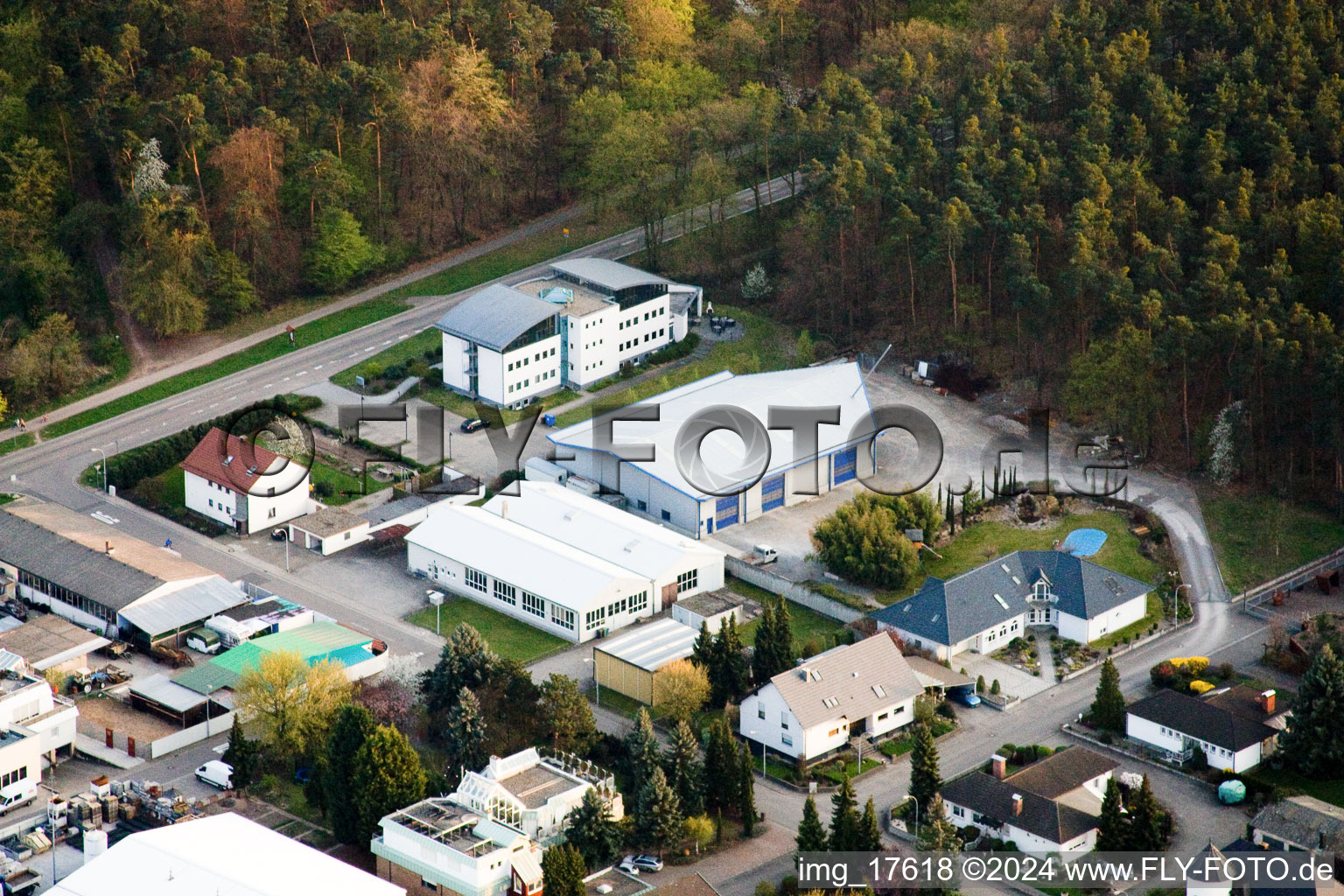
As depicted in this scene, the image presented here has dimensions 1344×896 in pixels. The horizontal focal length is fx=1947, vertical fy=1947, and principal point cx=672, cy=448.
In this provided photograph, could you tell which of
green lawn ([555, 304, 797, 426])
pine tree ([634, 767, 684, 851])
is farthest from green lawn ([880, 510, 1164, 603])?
pine tree ([634, 767, 684, 851])

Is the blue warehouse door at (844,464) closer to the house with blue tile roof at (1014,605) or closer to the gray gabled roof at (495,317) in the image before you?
the house with blue tile roof at (1014,605)

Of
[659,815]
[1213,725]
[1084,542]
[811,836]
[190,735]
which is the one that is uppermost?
[1084,542]

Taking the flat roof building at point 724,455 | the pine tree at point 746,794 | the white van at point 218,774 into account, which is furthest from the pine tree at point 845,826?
the flat roof building at point 724,455

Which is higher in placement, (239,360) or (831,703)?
(239,360)

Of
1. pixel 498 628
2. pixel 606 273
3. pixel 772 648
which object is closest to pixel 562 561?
pixel 498 628

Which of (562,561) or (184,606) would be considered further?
(562,561)

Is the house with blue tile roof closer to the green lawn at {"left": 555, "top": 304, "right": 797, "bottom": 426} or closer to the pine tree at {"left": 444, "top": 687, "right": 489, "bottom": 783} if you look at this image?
the pine tree at {"left": 444, "top": 687, "right": 489, "bottom": 783}

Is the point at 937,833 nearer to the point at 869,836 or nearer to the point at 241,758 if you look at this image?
the point at 869,836

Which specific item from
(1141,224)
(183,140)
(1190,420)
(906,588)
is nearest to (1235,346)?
(1190,420)
